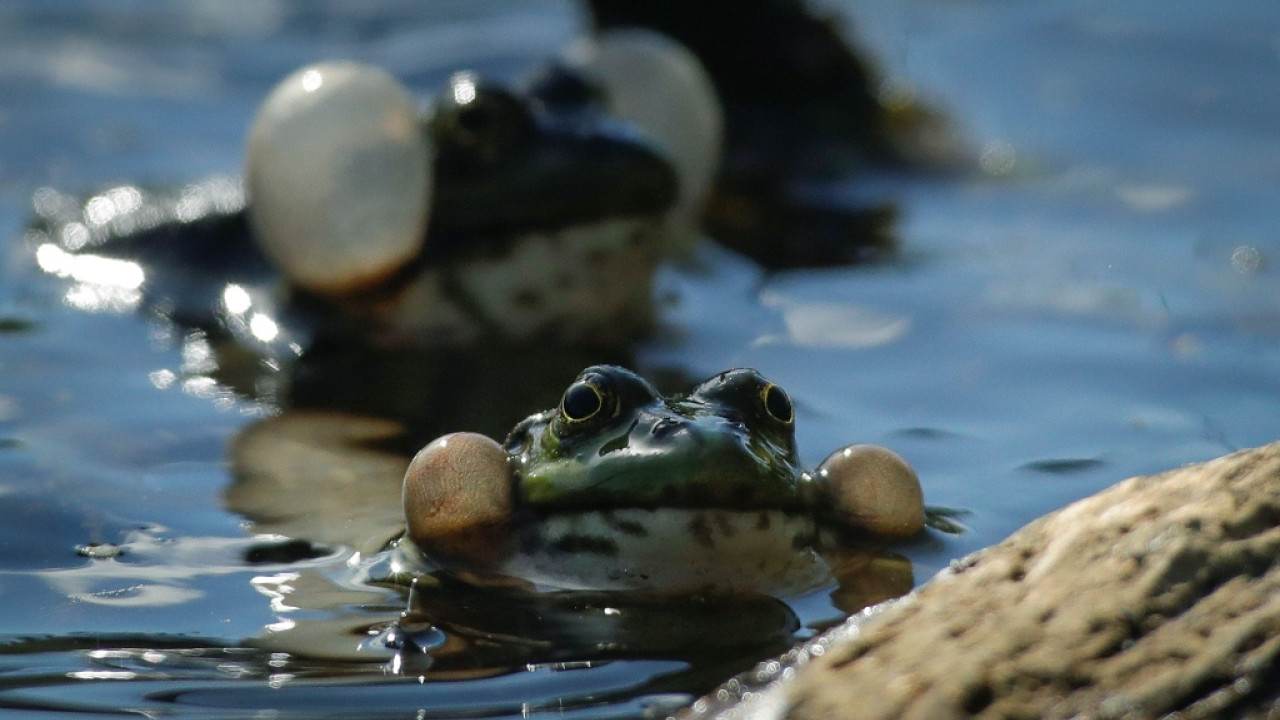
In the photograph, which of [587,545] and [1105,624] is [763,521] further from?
[1105,624]

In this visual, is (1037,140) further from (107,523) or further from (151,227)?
(107,523)

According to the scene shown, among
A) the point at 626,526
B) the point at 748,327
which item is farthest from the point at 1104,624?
the point at 748,327

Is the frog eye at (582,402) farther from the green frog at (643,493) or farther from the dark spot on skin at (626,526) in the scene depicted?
the dark spot on skin at (626,526)

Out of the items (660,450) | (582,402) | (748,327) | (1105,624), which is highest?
(748,327)

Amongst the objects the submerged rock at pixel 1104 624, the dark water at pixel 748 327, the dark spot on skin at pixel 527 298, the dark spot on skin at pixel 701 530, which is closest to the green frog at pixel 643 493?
the dark spot on skin at pixel 701 530

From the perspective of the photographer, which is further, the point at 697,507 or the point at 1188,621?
the point at 697,507

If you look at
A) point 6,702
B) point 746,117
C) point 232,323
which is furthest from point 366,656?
point 746,117

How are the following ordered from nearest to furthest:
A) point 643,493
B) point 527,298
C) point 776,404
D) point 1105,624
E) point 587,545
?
point 1105,624 < point 643,493 < point 587,545 < point 776,404 < point 527,298
